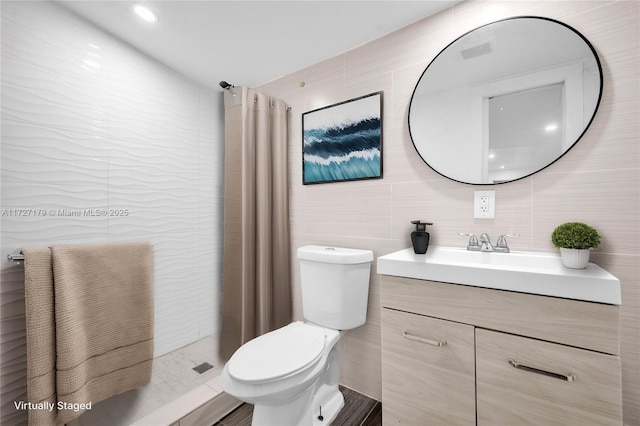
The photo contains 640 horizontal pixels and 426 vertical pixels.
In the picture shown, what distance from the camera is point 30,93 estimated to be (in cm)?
113

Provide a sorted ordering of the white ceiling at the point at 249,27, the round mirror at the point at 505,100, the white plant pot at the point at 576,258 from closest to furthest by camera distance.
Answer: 1. the white plant pot at the point at 576,258
2. the round mirror at the point at 505,100
3. the white ceiling at the point at 249,27

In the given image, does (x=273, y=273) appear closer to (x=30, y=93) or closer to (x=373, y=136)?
(x=373, y=136)

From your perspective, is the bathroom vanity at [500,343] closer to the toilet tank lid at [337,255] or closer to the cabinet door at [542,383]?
the cabinet door at [542,383]

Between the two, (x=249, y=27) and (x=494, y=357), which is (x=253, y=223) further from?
(x=494, y=357)

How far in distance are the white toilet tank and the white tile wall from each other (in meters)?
0.82

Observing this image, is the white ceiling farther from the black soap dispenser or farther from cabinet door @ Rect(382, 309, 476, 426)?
cabinet door @ Rect(382, 309, 476, 426)

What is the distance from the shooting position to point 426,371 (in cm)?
99

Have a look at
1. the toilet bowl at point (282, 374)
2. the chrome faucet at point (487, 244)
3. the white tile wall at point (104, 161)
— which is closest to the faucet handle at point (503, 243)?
the chrome faucet at point (487, 244)

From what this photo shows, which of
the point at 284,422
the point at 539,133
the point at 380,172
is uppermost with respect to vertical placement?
the point at 539,133

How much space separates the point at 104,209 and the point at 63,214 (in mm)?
165

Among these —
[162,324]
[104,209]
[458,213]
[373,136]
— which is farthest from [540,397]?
[104,209]

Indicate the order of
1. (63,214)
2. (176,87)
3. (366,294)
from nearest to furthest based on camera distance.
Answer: (63,214)
(366,294)
(176,87)

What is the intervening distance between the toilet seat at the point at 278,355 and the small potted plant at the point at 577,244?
1038mm

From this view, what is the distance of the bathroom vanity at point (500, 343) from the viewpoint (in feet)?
2.46
